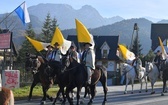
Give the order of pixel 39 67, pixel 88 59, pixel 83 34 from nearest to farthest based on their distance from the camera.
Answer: pixel 88 59, pixel 39 67, pixel 83 34

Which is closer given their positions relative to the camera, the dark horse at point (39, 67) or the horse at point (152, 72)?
the dark horse at point (39, 67)

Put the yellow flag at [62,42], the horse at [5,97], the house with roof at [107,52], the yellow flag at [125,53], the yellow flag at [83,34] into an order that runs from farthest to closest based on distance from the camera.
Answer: the house with roof at [107,52] → the yellow flag at [125,53] → the yellow flag at [62,42] → the yellow flag at [83,34] → the horse at [5,97]

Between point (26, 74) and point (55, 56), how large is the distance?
934 cm

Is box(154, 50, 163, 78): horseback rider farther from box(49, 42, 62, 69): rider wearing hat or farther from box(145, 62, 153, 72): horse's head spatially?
box(49, 42, 62, 69): rider wearing hat

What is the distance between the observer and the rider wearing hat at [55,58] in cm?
1495

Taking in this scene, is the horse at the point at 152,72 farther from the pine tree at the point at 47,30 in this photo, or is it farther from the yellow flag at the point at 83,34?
the pine tree at the point at 47,30

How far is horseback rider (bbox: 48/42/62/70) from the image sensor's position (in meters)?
15.0

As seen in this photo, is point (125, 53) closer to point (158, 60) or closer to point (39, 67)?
point (158, 60)

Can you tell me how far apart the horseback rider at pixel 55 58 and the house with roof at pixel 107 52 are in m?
48.0

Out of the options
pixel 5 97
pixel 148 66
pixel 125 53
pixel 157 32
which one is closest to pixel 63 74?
pixel 5 97

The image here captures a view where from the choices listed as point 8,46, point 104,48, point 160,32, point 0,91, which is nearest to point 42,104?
point 8,46

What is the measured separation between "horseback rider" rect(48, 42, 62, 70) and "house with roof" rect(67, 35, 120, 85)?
→ 157 feet

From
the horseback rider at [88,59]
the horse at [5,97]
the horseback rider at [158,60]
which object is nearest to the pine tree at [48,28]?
the horseback rider at [158,60]

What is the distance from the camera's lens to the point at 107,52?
66.1 meters
